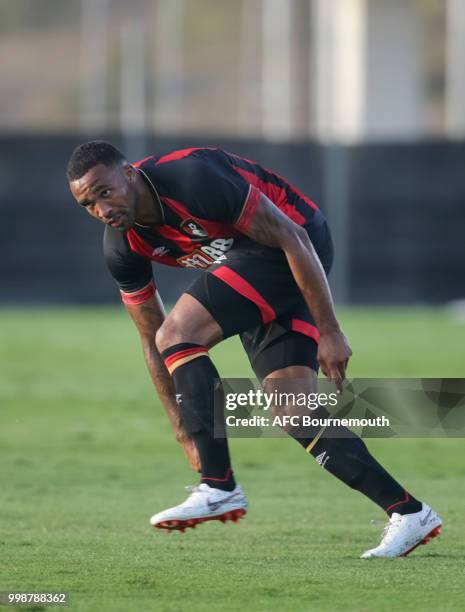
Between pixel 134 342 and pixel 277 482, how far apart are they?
31.9 feet

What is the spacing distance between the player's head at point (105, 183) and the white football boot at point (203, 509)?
109 centimetres

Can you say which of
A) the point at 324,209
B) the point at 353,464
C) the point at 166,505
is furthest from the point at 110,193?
the point at 324,209

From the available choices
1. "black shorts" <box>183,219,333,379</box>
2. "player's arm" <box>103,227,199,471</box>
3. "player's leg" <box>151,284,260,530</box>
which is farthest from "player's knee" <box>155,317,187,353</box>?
"player's arm" <box>103,227,199,471</box>

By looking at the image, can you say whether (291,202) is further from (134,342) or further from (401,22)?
(401,22)

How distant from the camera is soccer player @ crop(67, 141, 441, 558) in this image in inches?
Result: 208

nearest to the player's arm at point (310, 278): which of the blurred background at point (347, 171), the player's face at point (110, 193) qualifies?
the player's face at point (110, 193)

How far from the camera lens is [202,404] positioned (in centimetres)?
545

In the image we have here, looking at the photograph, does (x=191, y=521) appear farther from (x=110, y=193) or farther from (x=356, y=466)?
(x=110, y=193)

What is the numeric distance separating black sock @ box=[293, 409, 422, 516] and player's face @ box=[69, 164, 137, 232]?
3.70 feet

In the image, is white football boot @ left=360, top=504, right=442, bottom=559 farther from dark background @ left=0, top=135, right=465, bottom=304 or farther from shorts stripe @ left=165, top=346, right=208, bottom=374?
dark background @ left=0, top=135, right=465, bottom=304

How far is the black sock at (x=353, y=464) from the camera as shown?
549 cm

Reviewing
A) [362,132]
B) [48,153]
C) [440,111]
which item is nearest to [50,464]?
[48,153]

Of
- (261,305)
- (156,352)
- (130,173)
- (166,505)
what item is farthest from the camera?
(166,505)

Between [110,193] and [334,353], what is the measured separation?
3.44ft
